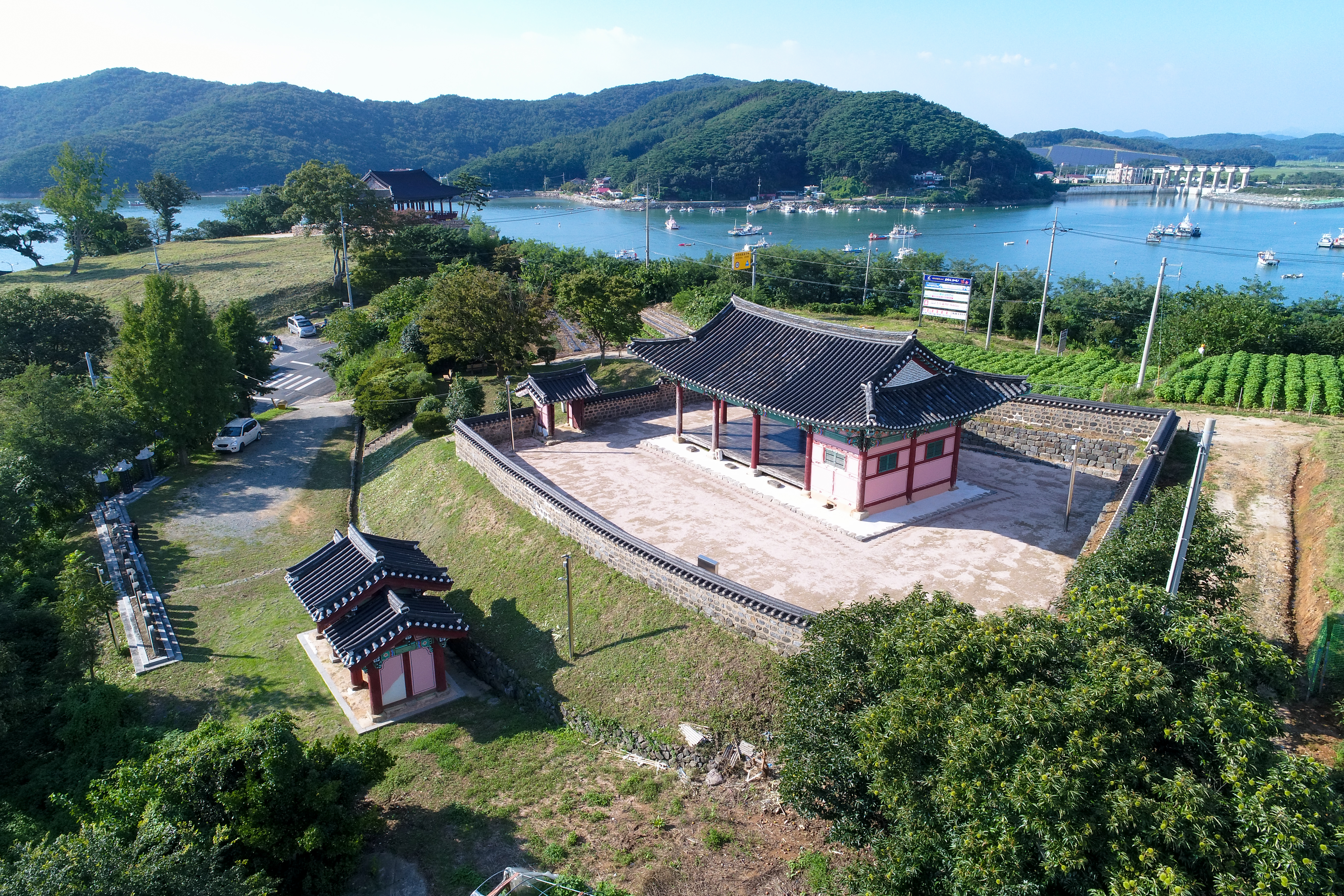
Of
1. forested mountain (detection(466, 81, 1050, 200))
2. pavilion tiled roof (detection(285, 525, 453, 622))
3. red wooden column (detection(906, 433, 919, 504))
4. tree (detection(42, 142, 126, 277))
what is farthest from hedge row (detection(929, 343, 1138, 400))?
forested mountain (detection(466, 81, 1050, 200))

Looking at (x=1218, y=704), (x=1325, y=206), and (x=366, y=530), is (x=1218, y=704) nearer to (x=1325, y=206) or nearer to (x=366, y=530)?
(x=366, y=530)

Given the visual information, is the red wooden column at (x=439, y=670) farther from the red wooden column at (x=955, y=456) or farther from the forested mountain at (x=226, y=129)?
the forested mountain at (x=226, y=129)

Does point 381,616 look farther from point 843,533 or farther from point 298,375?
point 298,375

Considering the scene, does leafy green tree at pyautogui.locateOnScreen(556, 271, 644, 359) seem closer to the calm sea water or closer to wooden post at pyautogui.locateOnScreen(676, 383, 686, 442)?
wooden post at pyautogui.locateOnScreen(676, 383, 686, 442)

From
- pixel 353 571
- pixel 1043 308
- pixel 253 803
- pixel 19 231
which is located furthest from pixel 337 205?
pixel 253 803

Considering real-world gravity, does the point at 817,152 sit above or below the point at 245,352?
above

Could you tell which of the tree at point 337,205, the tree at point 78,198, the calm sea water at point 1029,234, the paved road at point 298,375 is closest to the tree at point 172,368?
the paved road at point 298,375

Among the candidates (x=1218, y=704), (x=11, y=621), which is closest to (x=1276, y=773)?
(x=1218, y=704)

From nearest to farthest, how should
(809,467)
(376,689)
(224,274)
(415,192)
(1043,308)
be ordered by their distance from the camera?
(376,689) < (809,467) < (1043,308) < (224,274) < (415,192)
